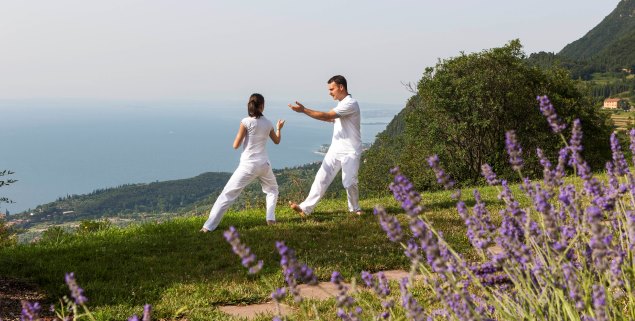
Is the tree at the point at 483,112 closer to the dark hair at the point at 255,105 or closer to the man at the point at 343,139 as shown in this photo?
the man at the point at 343,139

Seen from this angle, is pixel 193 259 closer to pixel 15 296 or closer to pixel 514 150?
pixel 15 296

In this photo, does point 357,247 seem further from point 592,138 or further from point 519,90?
point 592,138

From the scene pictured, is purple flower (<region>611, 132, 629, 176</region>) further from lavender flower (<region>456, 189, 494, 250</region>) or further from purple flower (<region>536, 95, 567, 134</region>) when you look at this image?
lavender flower (<region>456, 189, 494, 250</region>)

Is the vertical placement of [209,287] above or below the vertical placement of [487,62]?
below

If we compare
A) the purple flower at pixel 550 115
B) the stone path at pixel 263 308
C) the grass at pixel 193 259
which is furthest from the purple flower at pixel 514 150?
the grass at pixel 193 259

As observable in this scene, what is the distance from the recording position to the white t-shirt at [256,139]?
10102mm

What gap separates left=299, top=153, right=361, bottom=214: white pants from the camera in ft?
35.1

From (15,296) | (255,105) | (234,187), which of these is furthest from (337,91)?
(15,296)

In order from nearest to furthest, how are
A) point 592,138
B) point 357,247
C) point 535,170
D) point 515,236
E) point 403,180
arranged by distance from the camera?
point 403,180, point 515,236, point 357,247, point 535,170, point 592,138

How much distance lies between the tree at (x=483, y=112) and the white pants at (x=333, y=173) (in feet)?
81.4

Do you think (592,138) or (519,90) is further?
(592,138)

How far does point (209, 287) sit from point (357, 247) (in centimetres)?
278

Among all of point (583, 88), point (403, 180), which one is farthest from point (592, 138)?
point (403, 180)

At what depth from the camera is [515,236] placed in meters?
3.09
